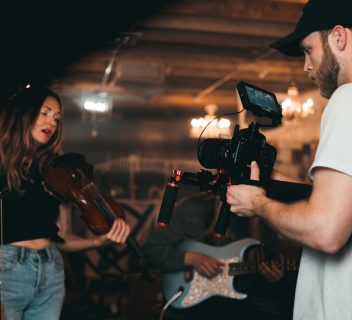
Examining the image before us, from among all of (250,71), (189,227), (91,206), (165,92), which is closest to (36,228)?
(91,206)

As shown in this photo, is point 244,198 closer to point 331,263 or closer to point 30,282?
point 331,263

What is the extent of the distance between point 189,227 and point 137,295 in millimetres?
1848

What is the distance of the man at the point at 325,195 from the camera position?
1.28 metres

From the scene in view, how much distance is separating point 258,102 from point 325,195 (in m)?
0.43

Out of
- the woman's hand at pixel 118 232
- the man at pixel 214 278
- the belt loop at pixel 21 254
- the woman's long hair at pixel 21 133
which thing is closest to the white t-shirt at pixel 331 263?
the woman's hand at pixel 118 232

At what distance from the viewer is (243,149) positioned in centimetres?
153

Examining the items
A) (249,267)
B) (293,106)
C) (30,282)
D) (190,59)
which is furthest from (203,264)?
(190,59)

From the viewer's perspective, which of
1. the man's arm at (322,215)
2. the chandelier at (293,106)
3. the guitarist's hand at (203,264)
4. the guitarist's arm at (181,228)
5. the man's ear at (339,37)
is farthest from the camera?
the chandelier at (293,106)

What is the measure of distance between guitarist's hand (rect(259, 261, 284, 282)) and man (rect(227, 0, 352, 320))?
5.78 ft

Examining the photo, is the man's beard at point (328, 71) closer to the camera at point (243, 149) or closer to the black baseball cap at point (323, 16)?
the black baseball cap at point (323, 16)

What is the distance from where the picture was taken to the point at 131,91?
7574 millimetres

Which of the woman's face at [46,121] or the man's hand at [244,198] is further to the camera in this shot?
the woman's face at [46,121]

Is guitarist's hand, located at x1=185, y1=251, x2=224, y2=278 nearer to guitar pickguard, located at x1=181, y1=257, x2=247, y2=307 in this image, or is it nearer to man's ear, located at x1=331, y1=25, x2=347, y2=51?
guitar pickguard, located at x1=181, y1=257, x2=247, y2=307

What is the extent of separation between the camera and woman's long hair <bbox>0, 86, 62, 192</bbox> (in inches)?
88.4
